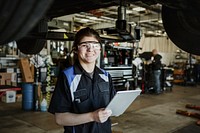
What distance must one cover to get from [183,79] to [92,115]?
9.84 m

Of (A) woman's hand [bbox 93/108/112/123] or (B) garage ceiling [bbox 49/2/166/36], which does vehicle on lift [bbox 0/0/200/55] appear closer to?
(A) woman's hand [bbox 93/108/112/123]

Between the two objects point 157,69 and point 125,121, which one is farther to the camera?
point 157,69

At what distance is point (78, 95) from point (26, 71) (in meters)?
4.89

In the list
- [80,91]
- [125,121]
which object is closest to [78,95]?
[80,91]

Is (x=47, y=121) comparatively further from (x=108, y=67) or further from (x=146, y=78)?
(x=146, y=78)

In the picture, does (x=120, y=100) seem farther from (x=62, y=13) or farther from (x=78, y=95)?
(x=62, y=13)

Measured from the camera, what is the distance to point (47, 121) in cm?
385

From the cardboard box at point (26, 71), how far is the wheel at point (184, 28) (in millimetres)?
4380

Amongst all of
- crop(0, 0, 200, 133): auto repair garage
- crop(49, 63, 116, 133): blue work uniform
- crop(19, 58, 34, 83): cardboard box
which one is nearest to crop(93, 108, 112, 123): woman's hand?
crop(0, 0, 200, 133): auto repair garage

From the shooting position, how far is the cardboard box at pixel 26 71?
19.0 feet

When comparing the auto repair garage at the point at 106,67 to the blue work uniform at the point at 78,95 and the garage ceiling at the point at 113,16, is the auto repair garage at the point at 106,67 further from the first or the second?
the garage ceiling at the point at 113,16

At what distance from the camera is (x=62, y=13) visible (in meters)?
2.70

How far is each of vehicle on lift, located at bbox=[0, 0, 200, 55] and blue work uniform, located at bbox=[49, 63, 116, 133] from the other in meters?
0.34

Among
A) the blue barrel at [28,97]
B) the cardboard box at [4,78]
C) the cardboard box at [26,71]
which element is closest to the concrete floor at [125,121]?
the blue barrel at [28,97]
